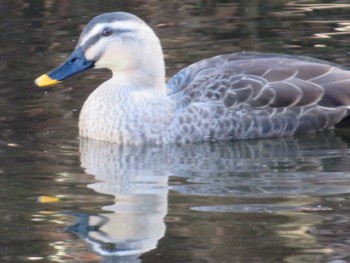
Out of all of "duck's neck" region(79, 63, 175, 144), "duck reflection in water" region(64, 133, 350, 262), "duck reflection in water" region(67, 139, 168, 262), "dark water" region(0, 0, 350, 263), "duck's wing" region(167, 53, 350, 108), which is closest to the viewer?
"dark water" region(0, 0, 350, 263)

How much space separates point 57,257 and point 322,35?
7.54 metres

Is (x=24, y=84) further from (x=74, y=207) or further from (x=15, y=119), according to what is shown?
(x=74, y=207)

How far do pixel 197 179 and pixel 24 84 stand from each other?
12.1 feet

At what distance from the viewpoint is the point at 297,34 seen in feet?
50.5

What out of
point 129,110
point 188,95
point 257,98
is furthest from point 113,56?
point 257,98

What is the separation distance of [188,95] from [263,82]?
26.2 inches

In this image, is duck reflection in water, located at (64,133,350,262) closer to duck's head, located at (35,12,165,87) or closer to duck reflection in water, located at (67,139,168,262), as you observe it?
duck reflection in water, located at (67,139,168,262)

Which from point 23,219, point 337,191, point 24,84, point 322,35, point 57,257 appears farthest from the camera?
point 322,35

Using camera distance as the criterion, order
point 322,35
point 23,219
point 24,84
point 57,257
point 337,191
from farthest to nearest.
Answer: point 322,35, point 24,84, point 337,191, point 23,219, point 57,257

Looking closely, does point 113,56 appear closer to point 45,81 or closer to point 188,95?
point 45,81

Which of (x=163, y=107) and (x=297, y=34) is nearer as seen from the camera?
(x=163, y=107)

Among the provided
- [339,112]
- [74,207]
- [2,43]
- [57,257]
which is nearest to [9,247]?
[57,257]

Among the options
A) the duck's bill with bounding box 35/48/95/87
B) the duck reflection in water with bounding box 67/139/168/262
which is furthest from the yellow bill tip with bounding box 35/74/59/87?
the duck reflection in water with bounding box 67/139/168/262

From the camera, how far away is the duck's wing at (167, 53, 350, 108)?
12000 mm
